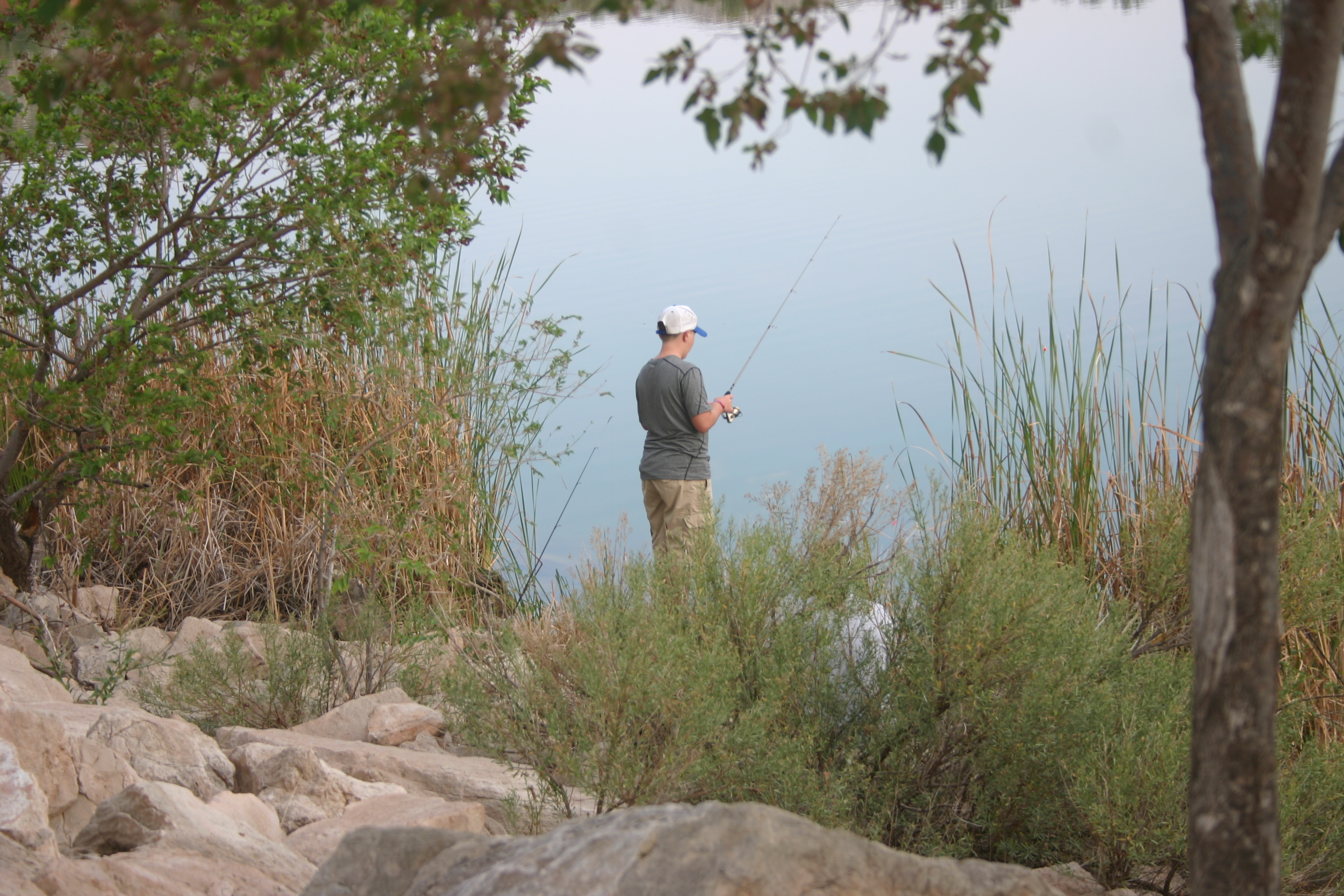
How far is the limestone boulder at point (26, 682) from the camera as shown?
367 centimetres

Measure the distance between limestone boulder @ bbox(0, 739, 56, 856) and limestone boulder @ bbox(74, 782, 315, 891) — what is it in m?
0.14

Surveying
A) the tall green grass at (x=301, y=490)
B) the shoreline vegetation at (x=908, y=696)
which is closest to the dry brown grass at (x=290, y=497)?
the tall green grass at (x=301, y=490)

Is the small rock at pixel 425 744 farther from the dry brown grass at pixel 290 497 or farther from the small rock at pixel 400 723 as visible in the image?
the dry brown grass at pixel 290 497

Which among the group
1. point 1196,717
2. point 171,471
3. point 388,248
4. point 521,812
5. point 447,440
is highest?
point 388,248

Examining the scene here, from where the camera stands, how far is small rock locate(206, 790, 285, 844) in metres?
2.67

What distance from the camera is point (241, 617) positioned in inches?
240

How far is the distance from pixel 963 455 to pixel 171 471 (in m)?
4.10

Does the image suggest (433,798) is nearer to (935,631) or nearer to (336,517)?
(935,631)

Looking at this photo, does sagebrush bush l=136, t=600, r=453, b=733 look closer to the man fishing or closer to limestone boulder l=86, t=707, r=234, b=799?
limestone boulder l=86, t=707, r=234, b=799

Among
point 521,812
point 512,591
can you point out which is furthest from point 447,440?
point 521,812

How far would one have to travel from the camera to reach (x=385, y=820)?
2.69 m

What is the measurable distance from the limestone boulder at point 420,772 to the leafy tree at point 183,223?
173cm

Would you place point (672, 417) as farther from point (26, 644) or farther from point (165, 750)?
point (165, 750)

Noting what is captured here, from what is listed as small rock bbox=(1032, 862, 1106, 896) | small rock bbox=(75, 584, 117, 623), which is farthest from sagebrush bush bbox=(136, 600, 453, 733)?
small rock bbox=(1032, 862, 1106, 896)
